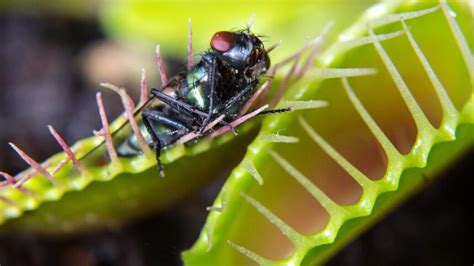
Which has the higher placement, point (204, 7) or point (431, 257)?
point (204, 7)

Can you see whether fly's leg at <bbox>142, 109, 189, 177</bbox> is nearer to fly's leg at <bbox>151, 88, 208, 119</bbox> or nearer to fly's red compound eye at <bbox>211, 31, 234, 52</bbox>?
fly's leg at <bbox>151, 88, 208, 119</bbox>

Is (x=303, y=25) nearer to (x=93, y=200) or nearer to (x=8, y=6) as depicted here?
(x=93, y=200)

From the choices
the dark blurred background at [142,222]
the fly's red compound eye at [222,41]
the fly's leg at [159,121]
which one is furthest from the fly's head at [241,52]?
the dark blurred background at [142,222]

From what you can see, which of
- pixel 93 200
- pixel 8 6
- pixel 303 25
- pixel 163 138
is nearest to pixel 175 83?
pixel 163 138

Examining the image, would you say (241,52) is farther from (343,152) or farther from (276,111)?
(343,152)

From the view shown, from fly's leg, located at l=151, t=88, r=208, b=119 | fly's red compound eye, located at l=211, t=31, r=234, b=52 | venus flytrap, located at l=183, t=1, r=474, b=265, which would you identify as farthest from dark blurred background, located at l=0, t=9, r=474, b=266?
fly's red compound eye, located at l=211, t=31, r=234, b=52

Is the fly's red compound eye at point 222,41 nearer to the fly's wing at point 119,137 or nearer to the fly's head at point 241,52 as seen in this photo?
the fly's head at point 241,52
